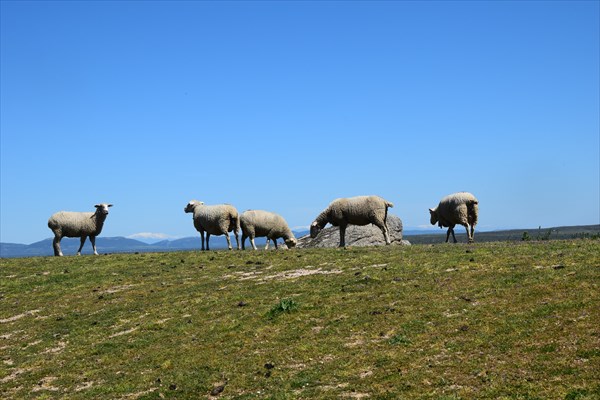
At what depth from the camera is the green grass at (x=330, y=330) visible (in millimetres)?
14086

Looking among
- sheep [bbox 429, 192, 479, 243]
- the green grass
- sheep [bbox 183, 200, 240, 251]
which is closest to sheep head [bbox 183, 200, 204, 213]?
sheep [bbox 183, 200, 240, 251]

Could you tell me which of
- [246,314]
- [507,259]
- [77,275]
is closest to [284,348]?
[246,314]

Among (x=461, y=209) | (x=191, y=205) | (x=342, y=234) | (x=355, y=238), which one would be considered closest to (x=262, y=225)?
(x=342, y=234)

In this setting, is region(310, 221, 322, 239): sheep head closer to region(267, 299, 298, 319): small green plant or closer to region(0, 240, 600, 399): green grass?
region(0, 240, 600, 399): green grass

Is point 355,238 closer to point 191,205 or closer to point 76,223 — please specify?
point 191,205

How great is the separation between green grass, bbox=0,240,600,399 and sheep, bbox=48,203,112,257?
1392 cm

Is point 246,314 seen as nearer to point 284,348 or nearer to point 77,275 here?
point 284,348

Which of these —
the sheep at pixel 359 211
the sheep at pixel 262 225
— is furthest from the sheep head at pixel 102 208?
the sheep at pixel 359 211

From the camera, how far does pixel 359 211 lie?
4194cm

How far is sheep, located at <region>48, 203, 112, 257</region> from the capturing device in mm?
43969

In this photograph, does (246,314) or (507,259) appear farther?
(507,259)

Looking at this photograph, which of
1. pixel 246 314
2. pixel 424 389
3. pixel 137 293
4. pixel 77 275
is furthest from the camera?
pixel 77 275

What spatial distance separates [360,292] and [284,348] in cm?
543

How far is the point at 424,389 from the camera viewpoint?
1334cm
